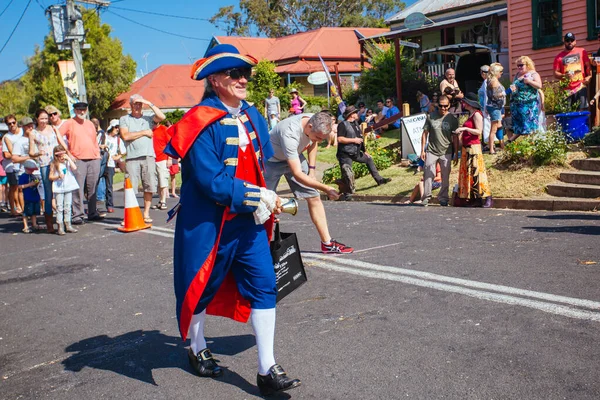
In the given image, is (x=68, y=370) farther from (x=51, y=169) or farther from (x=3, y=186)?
(x=3, y=186)

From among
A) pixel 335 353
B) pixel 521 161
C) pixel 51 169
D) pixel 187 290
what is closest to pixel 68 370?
pixel 187 290

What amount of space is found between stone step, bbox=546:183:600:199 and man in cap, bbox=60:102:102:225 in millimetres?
7750

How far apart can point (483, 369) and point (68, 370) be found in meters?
2.73

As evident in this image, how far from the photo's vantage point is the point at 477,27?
2902 centimetres

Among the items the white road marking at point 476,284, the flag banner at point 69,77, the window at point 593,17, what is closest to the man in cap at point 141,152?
the white road marking at point 476,284

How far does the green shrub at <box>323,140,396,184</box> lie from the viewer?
667 inches

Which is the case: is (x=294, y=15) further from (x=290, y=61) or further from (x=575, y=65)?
(x=575, y=65)

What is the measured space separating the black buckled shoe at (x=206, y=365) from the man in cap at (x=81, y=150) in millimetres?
8334

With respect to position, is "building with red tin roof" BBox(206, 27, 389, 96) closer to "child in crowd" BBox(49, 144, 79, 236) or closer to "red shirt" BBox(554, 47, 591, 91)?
"red shirt" BBox(554, 47, 591, 91)

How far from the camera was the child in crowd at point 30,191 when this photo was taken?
12398mm

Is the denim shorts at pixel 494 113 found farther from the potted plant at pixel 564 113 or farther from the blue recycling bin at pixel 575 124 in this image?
the blue recycling bin at pixel 575 124

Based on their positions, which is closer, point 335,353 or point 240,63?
point 240,63

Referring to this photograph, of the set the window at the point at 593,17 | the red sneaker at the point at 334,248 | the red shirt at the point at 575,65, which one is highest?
the window at the point at 593,17

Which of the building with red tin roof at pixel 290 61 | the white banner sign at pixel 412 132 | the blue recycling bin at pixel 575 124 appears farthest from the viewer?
the building with red tin roof at pixel 290 61
